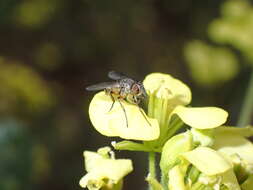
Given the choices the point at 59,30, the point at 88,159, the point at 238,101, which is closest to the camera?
the point at 88,159

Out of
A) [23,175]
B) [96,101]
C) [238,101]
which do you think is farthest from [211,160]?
[238,101]

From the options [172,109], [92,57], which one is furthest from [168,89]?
[92,57]

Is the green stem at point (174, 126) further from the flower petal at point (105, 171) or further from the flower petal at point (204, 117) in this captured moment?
the flower petal at point (105, 171)

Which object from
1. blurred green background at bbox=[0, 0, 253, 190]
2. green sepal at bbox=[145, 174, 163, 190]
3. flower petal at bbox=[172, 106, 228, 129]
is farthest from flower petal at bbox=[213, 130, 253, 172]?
blurred green background at bbox=[0, 0, 253, 190]

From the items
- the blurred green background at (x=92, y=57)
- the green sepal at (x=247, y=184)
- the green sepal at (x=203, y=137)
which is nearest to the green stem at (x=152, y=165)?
the green sepal at (x=203, y=137)

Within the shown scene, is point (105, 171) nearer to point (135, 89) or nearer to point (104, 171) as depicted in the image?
point (104, 171)

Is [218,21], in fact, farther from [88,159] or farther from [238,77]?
[88,159]

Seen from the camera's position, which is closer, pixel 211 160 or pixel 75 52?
pixel 211 160
